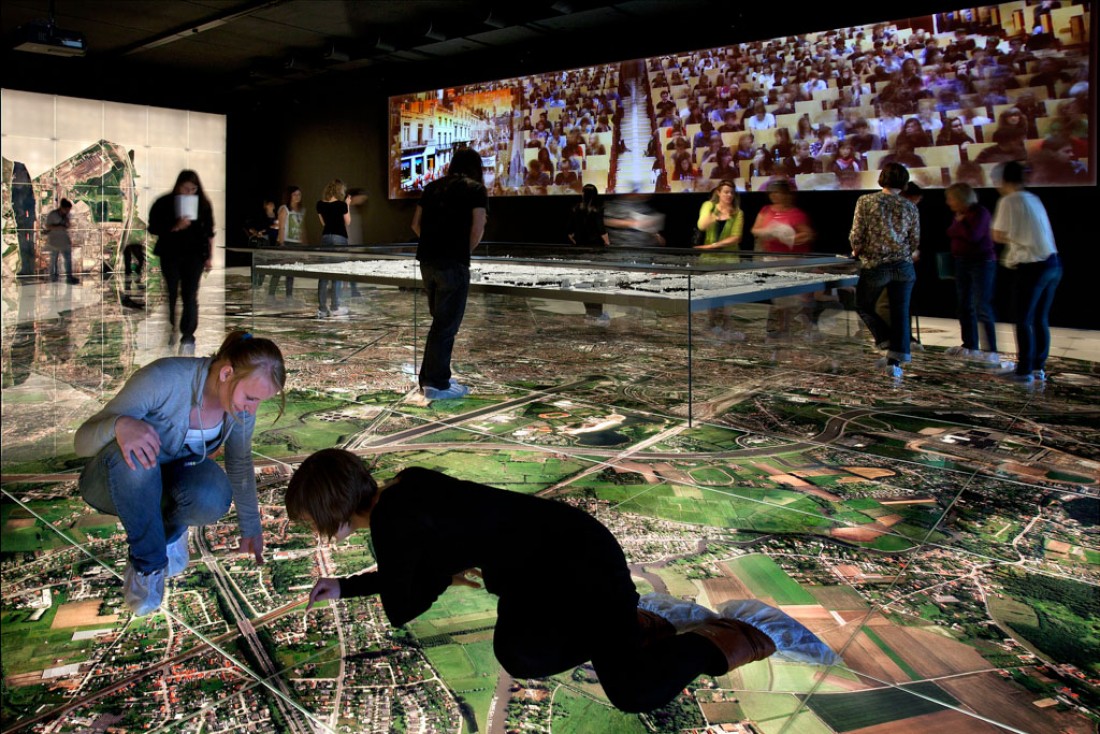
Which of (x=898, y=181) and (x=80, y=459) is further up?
(x=898, y=181)

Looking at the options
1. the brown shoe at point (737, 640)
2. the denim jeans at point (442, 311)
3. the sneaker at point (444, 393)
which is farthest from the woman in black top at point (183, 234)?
the brown shoe at point (737, 640)

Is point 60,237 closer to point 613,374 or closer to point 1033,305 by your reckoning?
point 613,374

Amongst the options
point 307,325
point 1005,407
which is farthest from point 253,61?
point 1005,407

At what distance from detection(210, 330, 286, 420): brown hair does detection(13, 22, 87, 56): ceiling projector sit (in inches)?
353

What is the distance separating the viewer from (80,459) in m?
3.68

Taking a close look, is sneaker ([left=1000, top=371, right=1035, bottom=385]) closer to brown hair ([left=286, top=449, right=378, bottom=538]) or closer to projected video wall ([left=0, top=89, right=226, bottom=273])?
brown hair ([left=286, top=449, right=378, bottom=538])

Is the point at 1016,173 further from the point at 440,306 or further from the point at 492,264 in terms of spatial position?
the point at 440,306

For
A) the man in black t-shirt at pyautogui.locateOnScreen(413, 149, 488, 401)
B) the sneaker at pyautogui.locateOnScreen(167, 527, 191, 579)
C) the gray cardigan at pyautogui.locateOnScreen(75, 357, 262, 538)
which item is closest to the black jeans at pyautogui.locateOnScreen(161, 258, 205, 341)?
the man in black t-shirt at pyautogui.locateOnScreen(413, 149, 488, 401)

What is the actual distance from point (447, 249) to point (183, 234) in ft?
6.64

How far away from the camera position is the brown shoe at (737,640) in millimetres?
1909

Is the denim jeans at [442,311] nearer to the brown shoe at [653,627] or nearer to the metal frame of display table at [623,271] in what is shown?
the metal frame of display table at [623,271]

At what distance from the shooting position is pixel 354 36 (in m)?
11.8

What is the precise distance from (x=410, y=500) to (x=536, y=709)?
0.57m

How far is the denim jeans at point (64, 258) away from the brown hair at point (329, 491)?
14.2 metres
